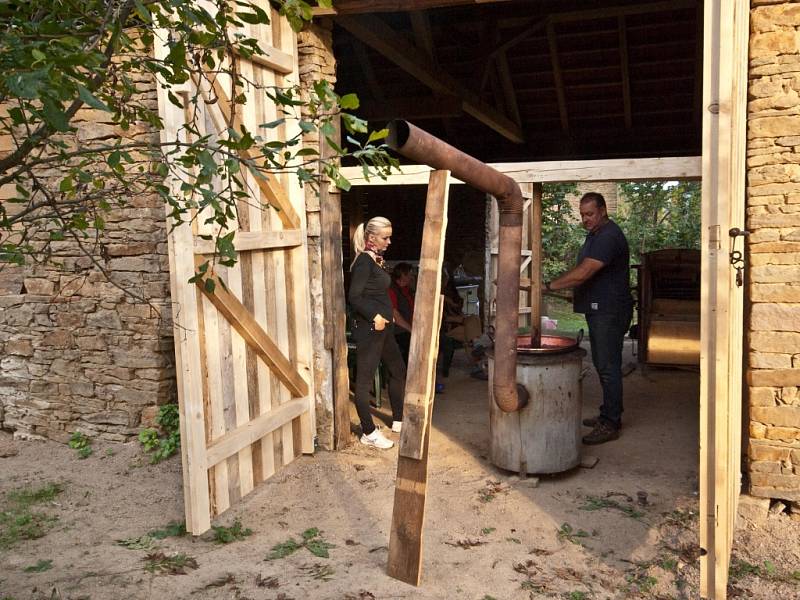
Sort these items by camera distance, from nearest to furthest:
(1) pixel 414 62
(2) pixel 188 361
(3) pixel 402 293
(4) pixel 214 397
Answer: (2) pixel 188 361 < (4) pixel 214 397 < (3) pixel 402 293 < (1) pixel 414 62

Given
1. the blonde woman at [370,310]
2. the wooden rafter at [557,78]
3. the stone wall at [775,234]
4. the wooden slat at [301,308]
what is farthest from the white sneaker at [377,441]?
the wooden rafter at [557,78]

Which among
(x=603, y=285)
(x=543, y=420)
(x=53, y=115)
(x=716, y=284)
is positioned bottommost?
(x=543, y=420)

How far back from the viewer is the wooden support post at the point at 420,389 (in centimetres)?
357

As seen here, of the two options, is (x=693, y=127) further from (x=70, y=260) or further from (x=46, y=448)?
(x=46, y=448)

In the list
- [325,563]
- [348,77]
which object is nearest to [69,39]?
[325,563]

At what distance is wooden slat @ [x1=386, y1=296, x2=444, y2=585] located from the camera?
368cm

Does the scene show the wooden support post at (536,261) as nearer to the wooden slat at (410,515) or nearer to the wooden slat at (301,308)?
the wooden slat at (410,515)

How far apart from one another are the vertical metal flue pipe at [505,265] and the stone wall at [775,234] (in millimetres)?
1494

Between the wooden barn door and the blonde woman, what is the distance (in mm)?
443

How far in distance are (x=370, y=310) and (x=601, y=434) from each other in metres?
2.28

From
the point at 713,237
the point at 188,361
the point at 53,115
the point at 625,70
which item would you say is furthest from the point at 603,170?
the point at 625,70

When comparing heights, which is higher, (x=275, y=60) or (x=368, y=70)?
(x=368, y=70)

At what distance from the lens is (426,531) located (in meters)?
4.50

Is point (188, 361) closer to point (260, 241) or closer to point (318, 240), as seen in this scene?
point (260, 241)
